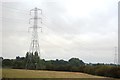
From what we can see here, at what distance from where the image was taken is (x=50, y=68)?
51469mm

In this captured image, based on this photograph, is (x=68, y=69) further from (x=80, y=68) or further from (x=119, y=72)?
(x=119, y=72)

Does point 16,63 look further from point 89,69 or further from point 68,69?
point 89,69

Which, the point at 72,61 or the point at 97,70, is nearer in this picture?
the point at 97,70

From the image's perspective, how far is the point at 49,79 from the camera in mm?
25641

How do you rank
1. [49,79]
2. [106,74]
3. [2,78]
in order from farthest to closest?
[106,74] < [49,79] < [2,78]

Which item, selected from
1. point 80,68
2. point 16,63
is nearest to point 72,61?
point 80,68

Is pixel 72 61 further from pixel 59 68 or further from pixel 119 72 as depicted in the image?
pixel 119 72

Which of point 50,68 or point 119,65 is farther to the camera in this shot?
point 50,68

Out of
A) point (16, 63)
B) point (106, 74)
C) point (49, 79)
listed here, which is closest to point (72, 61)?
point (16, 63)

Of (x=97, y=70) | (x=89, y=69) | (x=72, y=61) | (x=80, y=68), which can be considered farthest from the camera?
(x=72, y=61)

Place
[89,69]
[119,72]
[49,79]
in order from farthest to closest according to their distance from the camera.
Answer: [89,69] → [119,72] → [49,79]

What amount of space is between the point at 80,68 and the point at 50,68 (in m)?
6.23

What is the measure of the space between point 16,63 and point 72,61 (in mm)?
18057

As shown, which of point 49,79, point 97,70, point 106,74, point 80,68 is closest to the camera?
point 49,79
